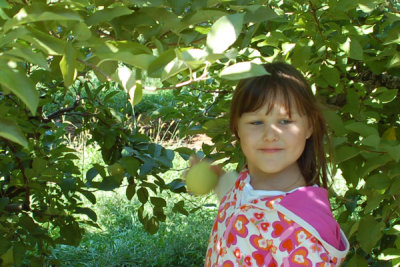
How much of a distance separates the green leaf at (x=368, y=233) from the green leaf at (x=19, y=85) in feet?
3.43

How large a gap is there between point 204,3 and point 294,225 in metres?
0.52

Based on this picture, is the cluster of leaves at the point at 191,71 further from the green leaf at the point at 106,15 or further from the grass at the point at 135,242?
the grass at the point at 135,242

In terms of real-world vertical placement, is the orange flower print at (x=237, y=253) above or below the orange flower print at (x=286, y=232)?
below

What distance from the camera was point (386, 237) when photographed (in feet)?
6.97

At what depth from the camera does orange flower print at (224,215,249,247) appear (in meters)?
1.40

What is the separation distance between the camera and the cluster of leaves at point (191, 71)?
86 cm

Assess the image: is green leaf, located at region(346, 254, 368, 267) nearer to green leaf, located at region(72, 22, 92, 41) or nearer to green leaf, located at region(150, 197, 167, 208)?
green leaf, located at region(150, 197, 167, 208)

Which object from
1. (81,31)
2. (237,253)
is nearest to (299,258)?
(237,253)

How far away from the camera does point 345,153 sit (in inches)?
59.1

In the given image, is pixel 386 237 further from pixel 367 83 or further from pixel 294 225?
pixel 294 225

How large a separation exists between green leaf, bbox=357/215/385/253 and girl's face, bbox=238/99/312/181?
29 cm

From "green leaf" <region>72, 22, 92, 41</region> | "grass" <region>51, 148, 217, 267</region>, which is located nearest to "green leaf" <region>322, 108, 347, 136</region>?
"green leaf" <region>72, 22, 92, 41</region>

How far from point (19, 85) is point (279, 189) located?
87 centimetres

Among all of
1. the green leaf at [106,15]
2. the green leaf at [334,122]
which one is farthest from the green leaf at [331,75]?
the green leaf at [106,15]
